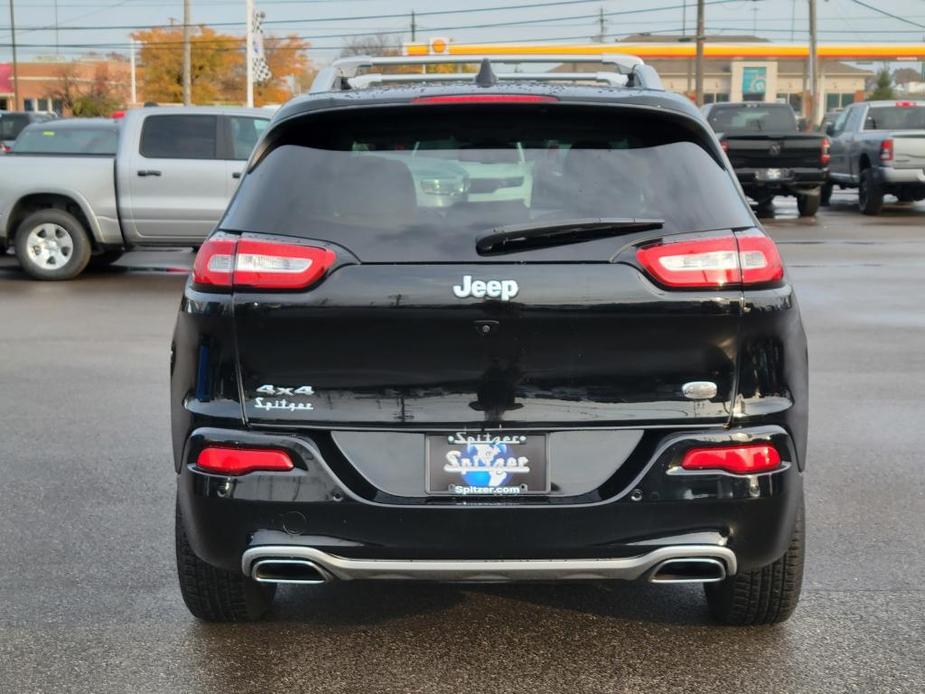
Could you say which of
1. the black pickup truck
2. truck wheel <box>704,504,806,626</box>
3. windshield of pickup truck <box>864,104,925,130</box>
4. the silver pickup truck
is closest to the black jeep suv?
truck wheel <box>704,504,806,626</box>

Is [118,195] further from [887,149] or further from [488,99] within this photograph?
[887,149]

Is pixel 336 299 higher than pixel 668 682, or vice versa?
pixel 336 299

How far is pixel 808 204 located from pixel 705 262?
20.7 m

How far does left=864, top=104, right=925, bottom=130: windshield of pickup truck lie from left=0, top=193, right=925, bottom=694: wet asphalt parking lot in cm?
1841

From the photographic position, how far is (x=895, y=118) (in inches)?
979

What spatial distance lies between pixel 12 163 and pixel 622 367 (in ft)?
40.3

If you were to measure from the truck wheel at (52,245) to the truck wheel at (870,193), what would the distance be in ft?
47.2

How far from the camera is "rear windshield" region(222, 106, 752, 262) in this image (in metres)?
3.67

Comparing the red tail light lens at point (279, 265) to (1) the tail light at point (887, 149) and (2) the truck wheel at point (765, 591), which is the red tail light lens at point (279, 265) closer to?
(2) the truck wheel at point (765, 591)

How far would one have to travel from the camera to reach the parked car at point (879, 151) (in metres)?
22.4

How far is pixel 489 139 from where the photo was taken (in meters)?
3.84

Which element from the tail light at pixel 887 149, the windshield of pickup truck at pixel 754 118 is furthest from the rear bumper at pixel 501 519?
the windshield of pickup truck at pixel 754 118

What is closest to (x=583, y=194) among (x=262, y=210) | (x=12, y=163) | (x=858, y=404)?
(x=262, y=210)

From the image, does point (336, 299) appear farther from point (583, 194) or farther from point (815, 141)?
point (815, 141)
